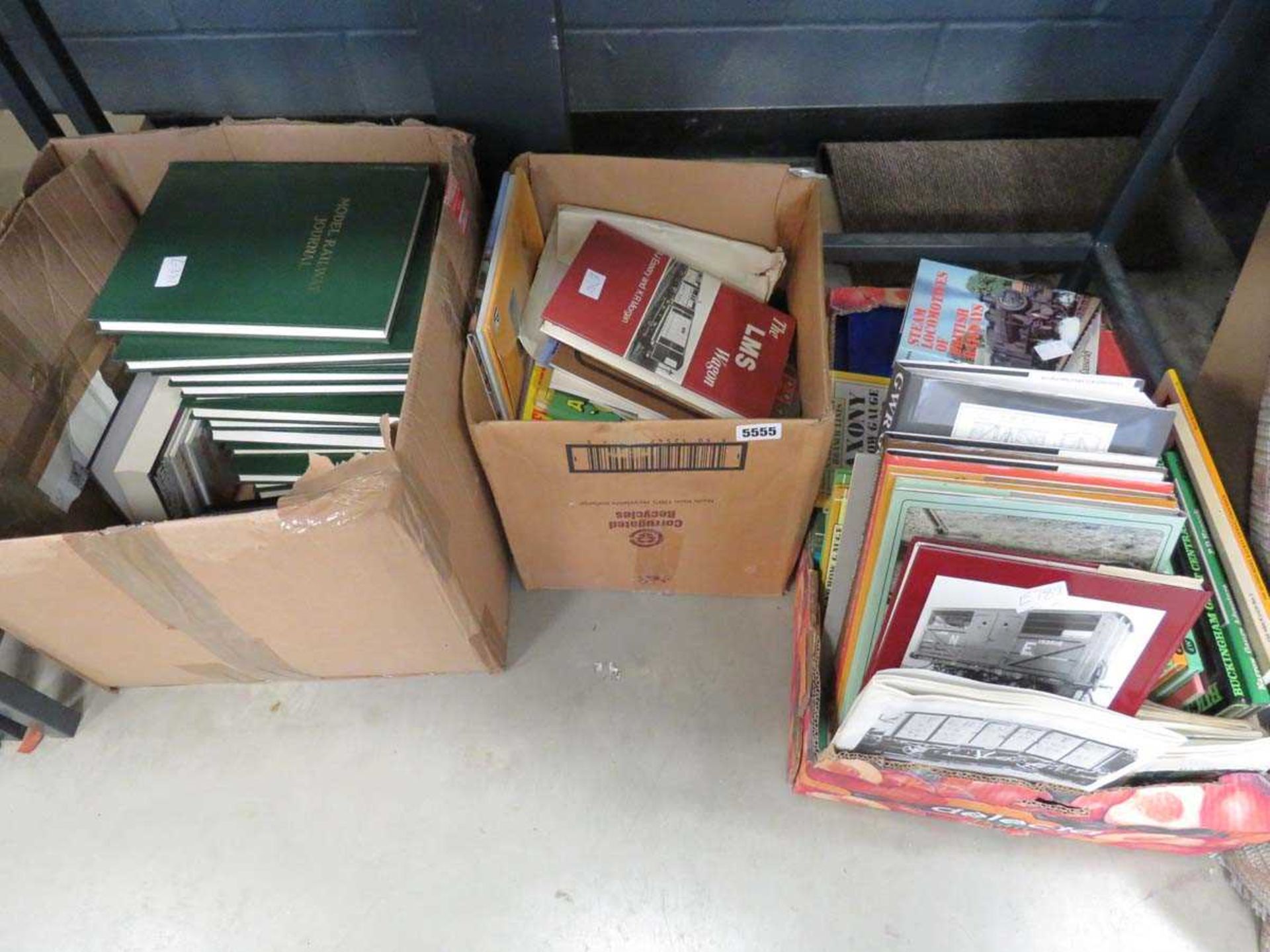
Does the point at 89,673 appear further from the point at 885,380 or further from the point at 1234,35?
the point at 1234,35

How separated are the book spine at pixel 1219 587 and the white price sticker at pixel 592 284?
0.79 m

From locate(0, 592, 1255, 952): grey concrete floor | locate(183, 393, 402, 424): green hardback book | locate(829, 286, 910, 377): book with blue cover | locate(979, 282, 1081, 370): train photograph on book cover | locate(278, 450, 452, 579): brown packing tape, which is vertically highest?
locate(278, 450, 452, 579): brown packing tape

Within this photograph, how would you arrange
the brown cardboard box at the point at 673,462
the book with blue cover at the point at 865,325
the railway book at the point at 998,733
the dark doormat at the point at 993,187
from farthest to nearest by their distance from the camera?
Answer: the dark doormat at the point at 993,187 → the book with blue cover at the point at 865,325 → the brown cardboard box at the point at 673,462 → the railway book at the point at 998,733

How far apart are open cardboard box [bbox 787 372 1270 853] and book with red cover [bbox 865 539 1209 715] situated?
107mm

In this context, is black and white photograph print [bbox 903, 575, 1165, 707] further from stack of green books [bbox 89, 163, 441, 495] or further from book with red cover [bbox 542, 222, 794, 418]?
stack of green books [bbox 89, 163, 441, 495]

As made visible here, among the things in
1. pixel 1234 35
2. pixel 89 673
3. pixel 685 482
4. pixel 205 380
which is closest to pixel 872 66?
pixel 1234 35

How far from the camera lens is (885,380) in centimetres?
129

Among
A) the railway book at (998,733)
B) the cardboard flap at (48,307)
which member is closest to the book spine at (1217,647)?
the railway book at (998,733)

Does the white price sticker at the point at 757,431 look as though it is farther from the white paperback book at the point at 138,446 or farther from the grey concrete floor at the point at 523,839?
the white paperback book at the point at 138,446

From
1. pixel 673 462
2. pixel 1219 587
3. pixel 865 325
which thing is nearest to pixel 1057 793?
Answer: pixel 1219 587

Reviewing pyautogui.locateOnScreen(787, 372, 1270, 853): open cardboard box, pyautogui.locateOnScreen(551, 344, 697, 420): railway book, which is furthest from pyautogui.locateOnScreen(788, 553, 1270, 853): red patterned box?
pyautogui.locateOnScreen(551, 344, 697, 420): railway book

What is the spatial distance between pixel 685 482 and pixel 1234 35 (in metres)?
1.00

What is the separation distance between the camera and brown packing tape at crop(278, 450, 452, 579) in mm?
841

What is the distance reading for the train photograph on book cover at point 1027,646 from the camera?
0.89 meters
